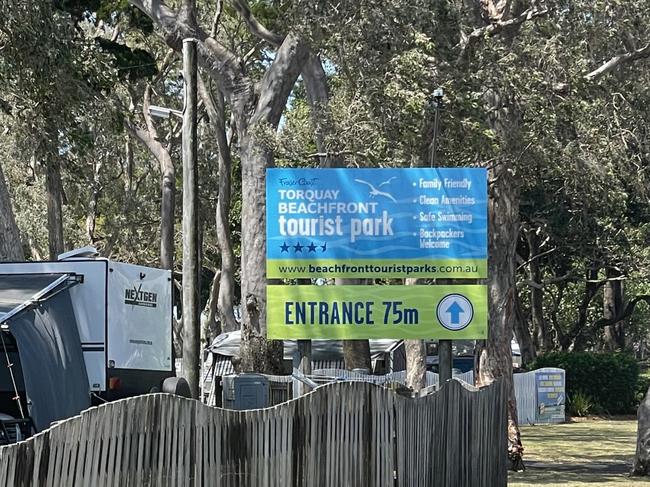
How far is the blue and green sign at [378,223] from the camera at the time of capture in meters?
17.4

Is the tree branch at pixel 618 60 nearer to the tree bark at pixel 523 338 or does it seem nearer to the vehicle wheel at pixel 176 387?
the vehicle wheel at pixel 176 387

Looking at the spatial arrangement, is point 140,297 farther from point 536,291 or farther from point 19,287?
point 536,291

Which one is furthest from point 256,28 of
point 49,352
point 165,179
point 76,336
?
point 49,352

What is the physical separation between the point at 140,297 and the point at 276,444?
7.30 m

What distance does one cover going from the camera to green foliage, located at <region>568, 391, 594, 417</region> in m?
42.3

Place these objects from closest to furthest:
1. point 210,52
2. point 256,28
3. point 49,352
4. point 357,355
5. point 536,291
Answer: point 49,352 < point 210,52 < point 256,28 < point 357,355 < point 536,291

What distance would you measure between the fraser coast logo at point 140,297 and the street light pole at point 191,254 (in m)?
2.84

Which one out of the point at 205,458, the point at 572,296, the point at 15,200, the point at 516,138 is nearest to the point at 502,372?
the point at 516,138

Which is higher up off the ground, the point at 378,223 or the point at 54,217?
the point at 54,217

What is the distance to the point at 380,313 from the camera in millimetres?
17391

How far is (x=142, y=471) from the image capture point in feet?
24.5

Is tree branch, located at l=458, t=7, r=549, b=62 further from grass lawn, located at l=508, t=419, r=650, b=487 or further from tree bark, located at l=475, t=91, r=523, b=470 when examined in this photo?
grass lawn, located at l=508, t=419, r=650, b=487

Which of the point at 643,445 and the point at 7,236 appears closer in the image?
the point at 643,445

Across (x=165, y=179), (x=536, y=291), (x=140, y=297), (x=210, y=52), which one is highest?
(x=210, y=52)
